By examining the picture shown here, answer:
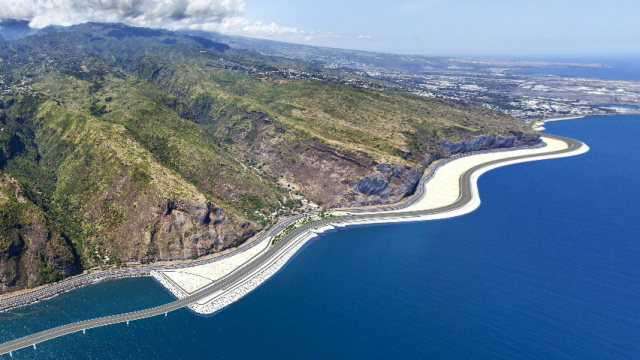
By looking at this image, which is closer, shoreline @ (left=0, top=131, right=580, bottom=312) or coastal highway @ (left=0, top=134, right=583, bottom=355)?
coastal highway @ (left=0, top=134, right=583, bottom=355)

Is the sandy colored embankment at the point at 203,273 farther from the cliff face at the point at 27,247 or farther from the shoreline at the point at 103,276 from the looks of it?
the cliff face at the point at 27,247

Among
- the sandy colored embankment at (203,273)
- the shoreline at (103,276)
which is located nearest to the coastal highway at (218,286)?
the sandy colored embankment at (203,273)

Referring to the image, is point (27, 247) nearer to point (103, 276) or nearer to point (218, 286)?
point (103, 276)

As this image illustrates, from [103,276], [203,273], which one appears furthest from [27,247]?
[203,273]

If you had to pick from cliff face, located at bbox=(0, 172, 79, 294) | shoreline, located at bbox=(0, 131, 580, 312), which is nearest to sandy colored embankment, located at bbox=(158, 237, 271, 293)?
shoreline, located at bbox=(0, 131, 580, 312)

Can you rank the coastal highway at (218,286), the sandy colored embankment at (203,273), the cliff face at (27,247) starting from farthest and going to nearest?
the sandy colored embankment at (203,273) → the cliff face at (27,247) → the coastal highway at (218,286)

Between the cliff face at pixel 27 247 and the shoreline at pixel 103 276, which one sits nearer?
the shoreline at pixel 103 276

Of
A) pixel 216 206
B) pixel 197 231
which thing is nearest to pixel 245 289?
pixel 197 231

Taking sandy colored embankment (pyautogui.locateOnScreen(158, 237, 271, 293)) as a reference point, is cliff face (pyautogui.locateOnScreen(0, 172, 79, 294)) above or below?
above

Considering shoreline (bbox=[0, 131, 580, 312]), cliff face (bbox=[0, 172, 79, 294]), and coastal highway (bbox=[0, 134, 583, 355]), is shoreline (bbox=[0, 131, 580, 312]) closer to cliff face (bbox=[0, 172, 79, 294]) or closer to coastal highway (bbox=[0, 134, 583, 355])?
cliff face (bbox=[0, 172, 79, 294])

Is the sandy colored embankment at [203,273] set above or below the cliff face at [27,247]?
below

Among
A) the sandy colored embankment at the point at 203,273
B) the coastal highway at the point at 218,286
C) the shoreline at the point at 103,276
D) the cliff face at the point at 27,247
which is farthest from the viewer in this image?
the sandy colored embankment at the point at 203,273
